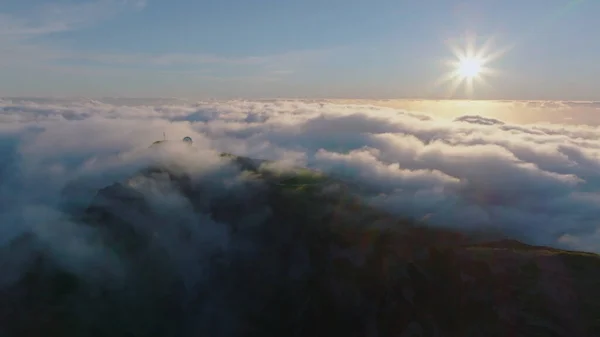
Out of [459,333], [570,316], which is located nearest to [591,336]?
[570,316]

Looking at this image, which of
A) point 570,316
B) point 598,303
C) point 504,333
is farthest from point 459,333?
point 598,303

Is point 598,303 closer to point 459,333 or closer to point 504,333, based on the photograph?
point 504,333

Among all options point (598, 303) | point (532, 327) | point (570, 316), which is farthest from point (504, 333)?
point (598, 303)

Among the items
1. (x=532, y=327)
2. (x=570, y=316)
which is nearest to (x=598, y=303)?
(x=570, y=316)

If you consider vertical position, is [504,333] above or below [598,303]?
below

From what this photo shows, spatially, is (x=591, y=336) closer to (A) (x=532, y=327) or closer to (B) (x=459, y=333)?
(A) (x=532, y=327)

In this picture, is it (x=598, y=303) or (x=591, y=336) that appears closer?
(x=591, y=336)

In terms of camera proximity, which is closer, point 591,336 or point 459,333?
point 591,336
